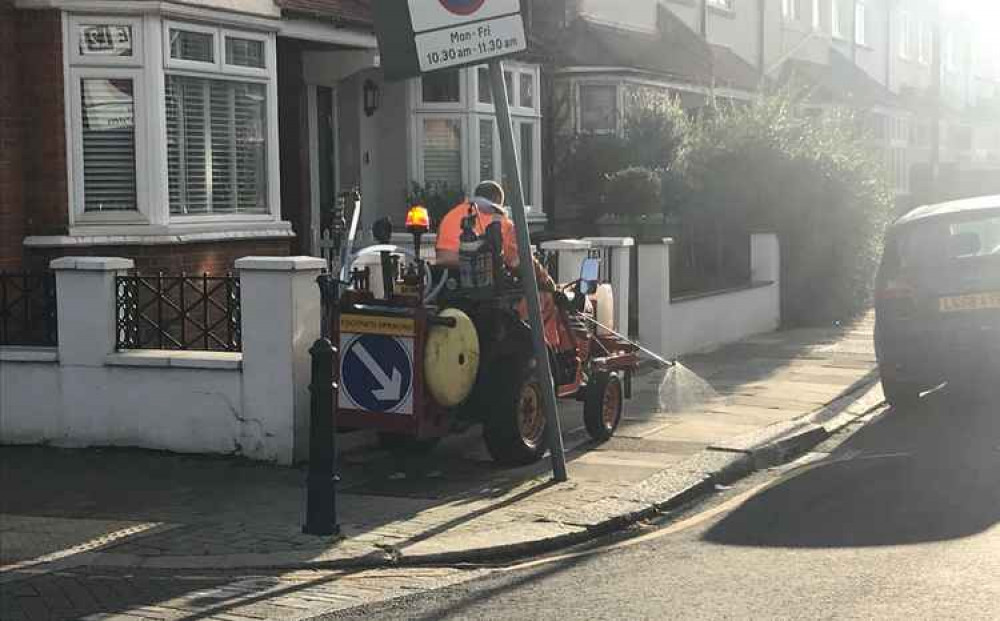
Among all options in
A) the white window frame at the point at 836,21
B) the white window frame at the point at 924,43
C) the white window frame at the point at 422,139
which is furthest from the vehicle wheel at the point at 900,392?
the white window frame at the point at 924,43

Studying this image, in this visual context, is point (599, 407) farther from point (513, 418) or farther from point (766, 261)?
point (766, 261)

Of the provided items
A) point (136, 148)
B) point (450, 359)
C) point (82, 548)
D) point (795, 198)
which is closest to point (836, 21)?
point (795, 198)

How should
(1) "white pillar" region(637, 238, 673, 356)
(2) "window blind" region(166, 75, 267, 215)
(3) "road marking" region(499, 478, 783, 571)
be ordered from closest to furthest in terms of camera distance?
(3) "road marking" region(499, 478, 783, 571)
(2) "window blind" region(166, 75, 267, 215)
(1) "white pillar" region(637, 238, 673, 356)

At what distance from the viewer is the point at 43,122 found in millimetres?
12648

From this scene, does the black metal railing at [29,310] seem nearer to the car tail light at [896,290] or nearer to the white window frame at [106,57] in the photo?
the white window frame at [106,57]

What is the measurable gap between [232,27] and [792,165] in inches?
345

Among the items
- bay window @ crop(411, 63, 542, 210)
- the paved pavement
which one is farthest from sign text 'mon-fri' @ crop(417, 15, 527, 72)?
bay window @ crop(411, 63, 542, 210)

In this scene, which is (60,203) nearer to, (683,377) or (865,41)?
(683,377)

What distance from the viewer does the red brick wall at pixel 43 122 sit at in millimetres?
12641

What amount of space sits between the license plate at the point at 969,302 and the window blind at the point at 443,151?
26.4ft

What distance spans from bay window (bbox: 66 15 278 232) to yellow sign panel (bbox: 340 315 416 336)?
4.41m

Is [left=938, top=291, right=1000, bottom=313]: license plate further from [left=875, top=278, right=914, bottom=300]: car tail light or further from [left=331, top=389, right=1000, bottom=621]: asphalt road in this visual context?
[left=331, top=389, right=1000, bottom=621]: asphalt road

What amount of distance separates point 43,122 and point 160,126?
99 centimetres

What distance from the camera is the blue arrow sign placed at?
912 centimetres
